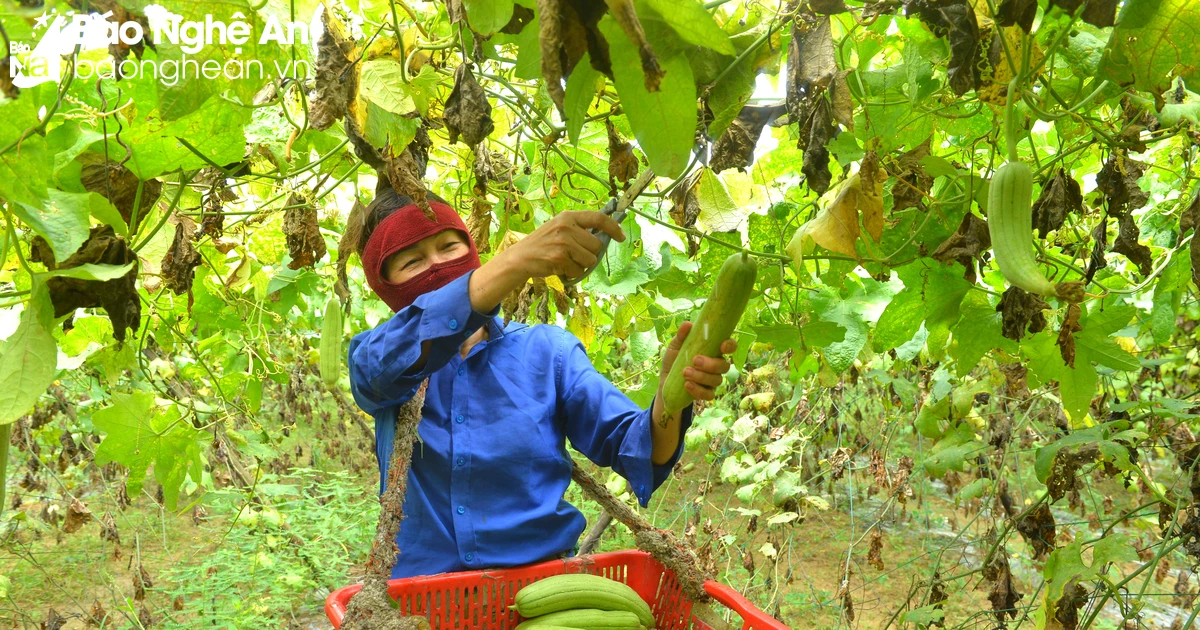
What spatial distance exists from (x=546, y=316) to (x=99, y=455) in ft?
4.73

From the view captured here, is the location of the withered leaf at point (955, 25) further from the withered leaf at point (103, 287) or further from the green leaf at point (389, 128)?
the withered leaf at point (103, 287)

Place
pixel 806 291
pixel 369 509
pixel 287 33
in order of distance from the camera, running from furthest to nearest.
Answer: pixel 369 509, pixel 806 291, pixel 287 33

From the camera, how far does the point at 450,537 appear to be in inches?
87.6

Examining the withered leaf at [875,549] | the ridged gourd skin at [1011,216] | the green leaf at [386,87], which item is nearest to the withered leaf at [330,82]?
the green leaf at [386,87]

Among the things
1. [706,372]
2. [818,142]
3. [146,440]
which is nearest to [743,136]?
[818,142]

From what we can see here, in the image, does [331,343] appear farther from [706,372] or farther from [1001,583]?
[1001,583]

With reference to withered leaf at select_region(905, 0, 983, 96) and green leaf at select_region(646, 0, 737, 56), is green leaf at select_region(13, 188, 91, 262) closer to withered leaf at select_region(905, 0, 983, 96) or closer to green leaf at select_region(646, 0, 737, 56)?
green leaf at select_region(646, 0, 737, 56)

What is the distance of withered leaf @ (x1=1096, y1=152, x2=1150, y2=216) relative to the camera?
151cm

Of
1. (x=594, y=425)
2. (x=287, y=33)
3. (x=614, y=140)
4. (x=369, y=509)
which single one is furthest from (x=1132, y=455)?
(x=369, y=509)

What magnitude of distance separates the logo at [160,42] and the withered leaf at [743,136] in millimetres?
692

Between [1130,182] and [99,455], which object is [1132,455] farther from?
[99,455]

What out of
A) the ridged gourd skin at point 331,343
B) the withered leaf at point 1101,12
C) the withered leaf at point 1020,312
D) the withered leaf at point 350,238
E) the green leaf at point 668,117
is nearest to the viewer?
the green leaf at point 668,117

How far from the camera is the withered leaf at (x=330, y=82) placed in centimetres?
134

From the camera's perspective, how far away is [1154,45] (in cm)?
110
